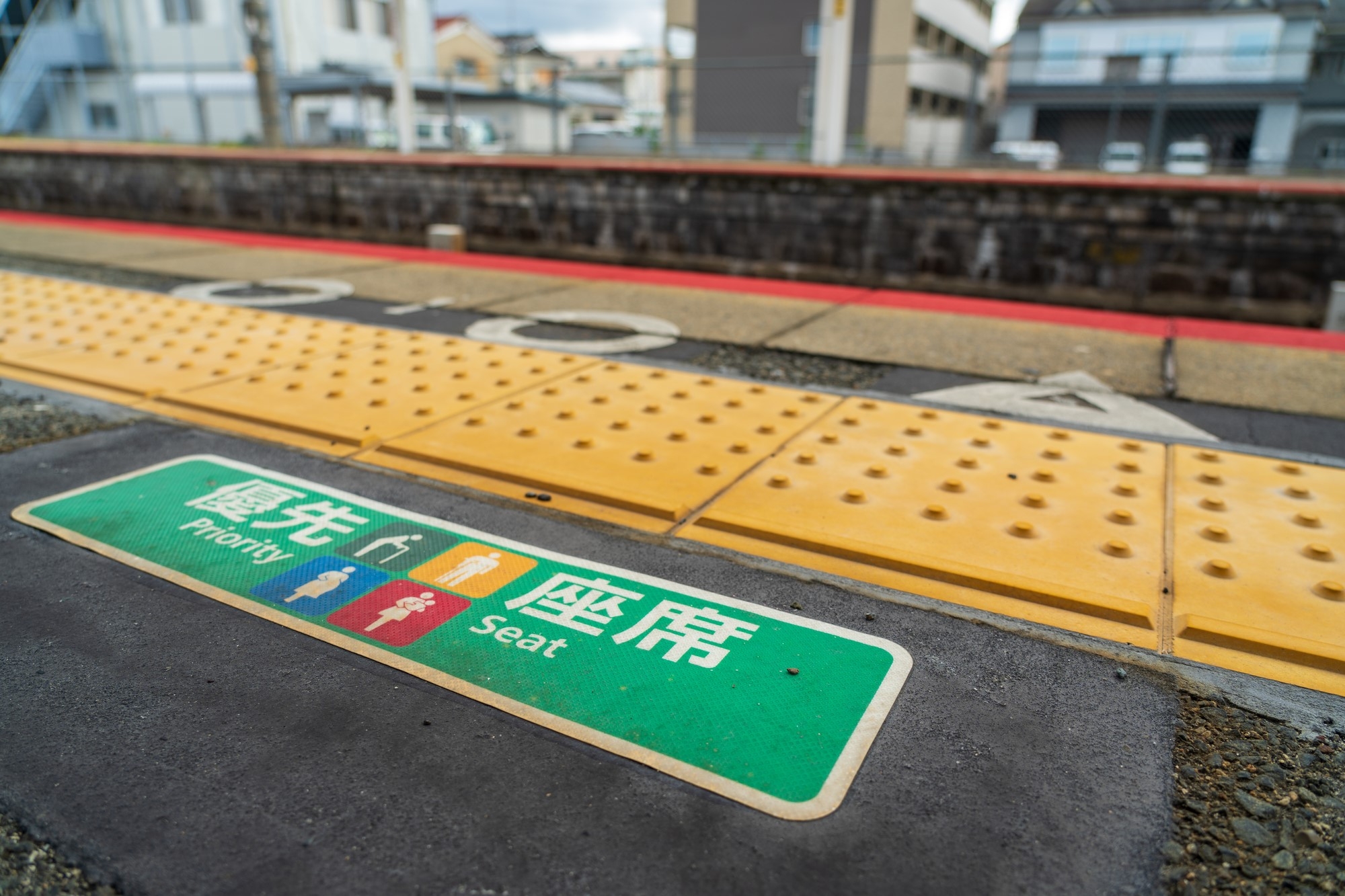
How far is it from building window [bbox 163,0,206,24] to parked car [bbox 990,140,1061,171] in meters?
26.1

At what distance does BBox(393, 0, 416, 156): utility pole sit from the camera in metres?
10.1

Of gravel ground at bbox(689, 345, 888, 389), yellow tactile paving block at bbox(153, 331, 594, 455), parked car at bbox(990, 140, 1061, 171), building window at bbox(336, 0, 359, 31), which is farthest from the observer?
building window at bbox(336, 0, 359, 31)

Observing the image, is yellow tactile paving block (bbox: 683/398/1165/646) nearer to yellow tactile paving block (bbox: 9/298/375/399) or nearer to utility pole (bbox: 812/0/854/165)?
yellow tactile paving block (bbox: 9/298/375/399)

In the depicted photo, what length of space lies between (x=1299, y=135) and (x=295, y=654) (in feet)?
85.9

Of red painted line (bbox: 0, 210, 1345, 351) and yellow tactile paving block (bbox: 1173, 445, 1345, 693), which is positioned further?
red painted line (bbox: 0, 210, 1345, 351)

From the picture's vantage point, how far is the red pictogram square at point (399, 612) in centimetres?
229

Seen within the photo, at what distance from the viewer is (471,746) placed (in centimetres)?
188

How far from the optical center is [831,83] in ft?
26.3

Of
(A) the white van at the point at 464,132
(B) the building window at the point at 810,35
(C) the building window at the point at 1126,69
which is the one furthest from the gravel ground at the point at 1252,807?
(B) the building window at the point at 810,35

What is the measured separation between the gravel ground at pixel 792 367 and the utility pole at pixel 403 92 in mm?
6785

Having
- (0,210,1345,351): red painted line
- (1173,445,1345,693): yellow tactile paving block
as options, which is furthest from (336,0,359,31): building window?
(1173,445,1345,693): yellow tactile paving block

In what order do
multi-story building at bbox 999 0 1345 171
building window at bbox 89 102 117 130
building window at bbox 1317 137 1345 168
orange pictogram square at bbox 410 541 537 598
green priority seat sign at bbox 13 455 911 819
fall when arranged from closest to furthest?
green priority seat sign at bbox 13 455 911 819 → orange pictogram square at bbox 410 541 537 598 → building window at bbox 1317 137 1345 168 → multi-story building at bbox 999 0 1345 171 → building window at bbox 89 102 117 130

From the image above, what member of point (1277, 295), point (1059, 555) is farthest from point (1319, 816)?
point (1277, 295)

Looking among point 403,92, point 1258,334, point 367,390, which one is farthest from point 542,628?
point 403,92
